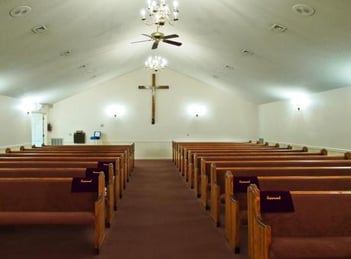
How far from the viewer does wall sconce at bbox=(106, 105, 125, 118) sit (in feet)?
40.1

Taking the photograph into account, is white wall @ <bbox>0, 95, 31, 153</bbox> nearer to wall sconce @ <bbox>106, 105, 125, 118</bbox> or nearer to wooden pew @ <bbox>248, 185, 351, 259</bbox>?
wall sconce @ <bbox>106, 105, 125, 118</bbox>

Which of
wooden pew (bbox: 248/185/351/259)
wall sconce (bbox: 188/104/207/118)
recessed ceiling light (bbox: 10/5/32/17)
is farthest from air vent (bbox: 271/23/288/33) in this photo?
wall sconce (bbox: 188/104/207/118)

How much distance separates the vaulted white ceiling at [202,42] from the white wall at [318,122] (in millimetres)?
280

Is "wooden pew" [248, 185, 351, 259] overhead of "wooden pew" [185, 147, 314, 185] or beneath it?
beneath

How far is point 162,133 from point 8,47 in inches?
298

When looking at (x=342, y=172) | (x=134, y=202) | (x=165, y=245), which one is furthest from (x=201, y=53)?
(x=165, y=245)

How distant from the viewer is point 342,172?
3.94 m

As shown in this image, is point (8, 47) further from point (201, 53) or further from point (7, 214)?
point (201, 53)

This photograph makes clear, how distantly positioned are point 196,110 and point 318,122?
5460 mm

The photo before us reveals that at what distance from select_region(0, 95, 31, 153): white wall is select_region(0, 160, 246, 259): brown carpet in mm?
4414

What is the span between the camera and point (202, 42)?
294 inches

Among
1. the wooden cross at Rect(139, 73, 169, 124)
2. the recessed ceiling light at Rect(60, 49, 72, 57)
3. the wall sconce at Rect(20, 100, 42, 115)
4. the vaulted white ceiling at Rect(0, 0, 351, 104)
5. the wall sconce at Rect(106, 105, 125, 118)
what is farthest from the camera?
the wall sconce at Rect(106, 105, 125, 118)

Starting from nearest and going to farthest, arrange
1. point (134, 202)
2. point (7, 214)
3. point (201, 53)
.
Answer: point (7, 214), point (134, 202), point (201, 53)

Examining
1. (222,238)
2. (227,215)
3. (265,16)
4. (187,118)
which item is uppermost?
(265,16)
